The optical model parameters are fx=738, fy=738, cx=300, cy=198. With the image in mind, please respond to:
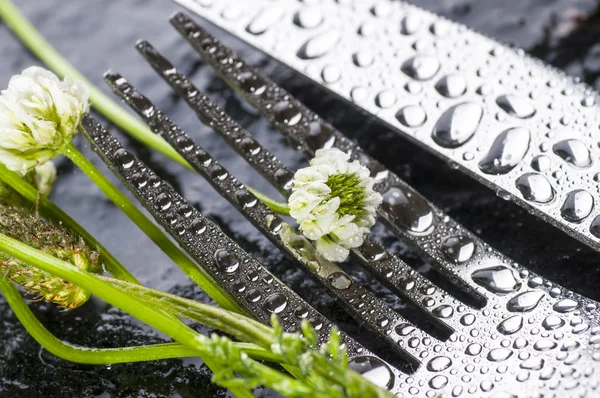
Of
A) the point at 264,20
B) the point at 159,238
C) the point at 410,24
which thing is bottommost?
the point at 159,238

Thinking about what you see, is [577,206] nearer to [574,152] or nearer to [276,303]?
[574,152]

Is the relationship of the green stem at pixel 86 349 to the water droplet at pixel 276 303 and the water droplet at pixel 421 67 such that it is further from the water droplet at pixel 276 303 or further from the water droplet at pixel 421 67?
the water droplet at pixel 421 67

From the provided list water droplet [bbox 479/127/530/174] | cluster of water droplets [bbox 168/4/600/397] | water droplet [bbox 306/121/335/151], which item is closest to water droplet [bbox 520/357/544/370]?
cluster of water droplets [bbox 168/4/600/397]

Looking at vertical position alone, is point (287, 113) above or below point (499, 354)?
above

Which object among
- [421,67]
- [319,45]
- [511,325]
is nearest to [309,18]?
[319,45]

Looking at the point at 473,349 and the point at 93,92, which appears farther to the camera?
the point at 93,92

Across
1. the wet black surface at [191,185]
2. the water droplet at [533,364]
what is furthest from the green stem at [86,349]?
the water droplet at [533,364]
